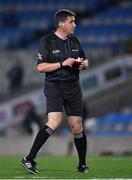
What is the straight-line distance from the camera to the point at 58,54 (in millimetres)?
11273

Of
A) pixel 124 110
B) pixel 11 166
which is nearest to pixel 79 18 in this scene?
pixel 124 110

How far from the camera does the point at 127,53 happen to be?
2881cm

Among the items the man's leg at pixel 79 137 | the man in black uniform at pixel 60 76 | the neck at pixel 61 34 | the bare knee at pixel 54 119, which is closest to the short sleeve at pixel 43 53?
the man in black uniform at pixel 60 76

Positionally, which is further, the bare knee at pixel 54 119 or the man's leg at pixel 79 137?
the man's leg at pixel 79 137

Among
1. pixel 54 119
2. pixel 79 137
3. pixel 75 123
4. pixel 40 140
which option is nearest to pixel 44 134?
pixel 40 140

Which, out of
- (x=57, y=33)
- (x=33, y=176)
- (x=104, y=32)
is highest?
(x=104, y=32)

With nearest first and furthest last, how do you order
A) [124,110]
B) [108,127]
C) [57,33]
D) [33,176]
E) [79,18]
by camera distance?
[33,176] → [57,33] → [108,127] → [124,110] → [79,18]

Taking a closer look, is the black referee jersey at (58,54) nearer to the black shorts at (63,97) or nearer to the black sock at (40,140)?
the black shorts at (63,97)

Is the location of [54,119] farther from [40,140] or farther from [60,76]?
[60,76]

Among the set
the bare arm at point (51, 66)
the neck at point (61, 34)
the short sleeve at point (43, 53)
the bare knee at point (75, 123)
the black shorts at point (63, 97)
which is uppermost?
the neck at point (61, 34)

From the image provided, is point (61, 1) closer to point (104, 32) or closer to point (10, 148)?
point (104, 32)

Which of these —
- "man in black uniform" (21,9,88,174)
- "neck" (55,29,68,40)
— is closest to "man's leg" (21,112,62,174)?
"man in black uniform" (21,9,88,174)

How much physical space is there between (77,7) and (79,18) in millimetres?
428

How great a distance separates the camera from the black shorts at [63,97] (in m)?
11.1
